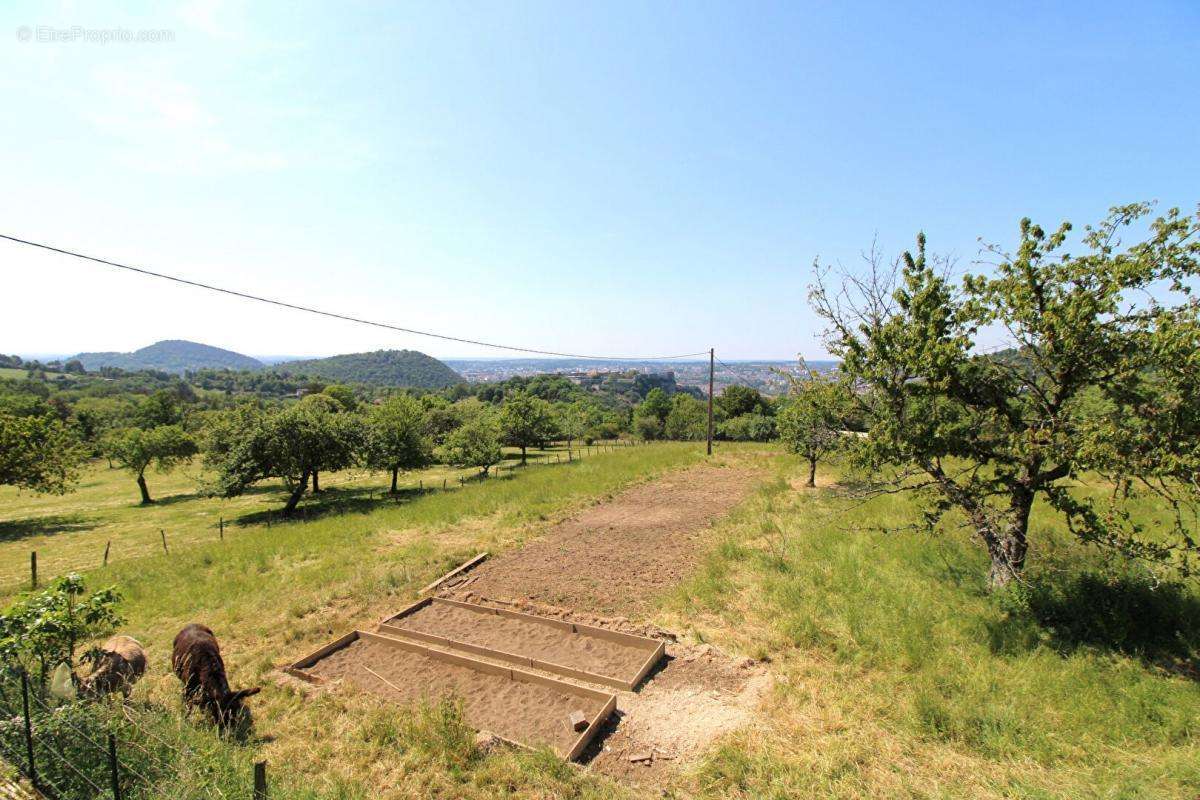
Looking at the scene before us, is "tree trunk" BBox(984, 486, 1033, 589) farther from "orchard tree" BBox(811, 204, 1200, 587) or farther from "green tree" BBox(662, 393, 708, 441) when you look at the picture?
"green tree" BBox(662, 393, 708, 441)

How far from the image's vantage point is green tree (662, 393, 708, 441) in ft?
205

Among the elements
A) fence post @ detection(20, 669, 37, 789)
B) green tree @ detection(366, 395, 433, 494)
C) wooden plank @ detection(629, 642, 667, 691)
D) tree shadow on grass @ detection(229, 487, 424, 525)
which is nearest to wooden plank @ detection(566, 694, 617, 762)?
wooden plank @ detection(629, 642, 667, 691)

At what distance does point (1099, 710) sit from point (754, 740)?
4.08 m

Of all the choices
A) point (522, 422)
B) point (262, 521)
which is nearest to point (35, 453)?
point (262, 521)

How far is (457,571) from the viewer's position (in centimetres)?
1182

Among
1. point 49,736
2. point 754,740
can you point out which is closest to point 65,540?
point 49,736

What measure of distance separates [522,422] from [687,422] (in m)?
34.1

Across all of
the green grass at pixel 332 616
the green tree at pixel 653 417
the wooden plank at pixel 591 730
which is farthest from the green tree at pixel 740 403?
the wooden plank at pixel 591 730

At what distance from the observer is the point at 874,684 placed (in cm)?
653

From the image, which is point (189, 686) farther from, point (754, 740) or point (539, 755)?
point (754, 740)

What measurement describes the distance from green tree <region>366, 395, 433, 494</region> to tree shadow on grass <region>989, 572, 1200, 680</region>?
84.3 feet

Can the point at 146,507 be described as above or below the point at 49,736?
below

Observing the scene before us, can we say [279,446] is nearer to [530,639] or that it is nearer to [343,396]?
[530,639]

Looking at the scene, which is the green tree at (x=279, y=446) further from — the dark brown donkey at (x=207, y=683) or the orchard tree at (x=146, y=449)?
the dark brown donkey at (x=207, y=683)
